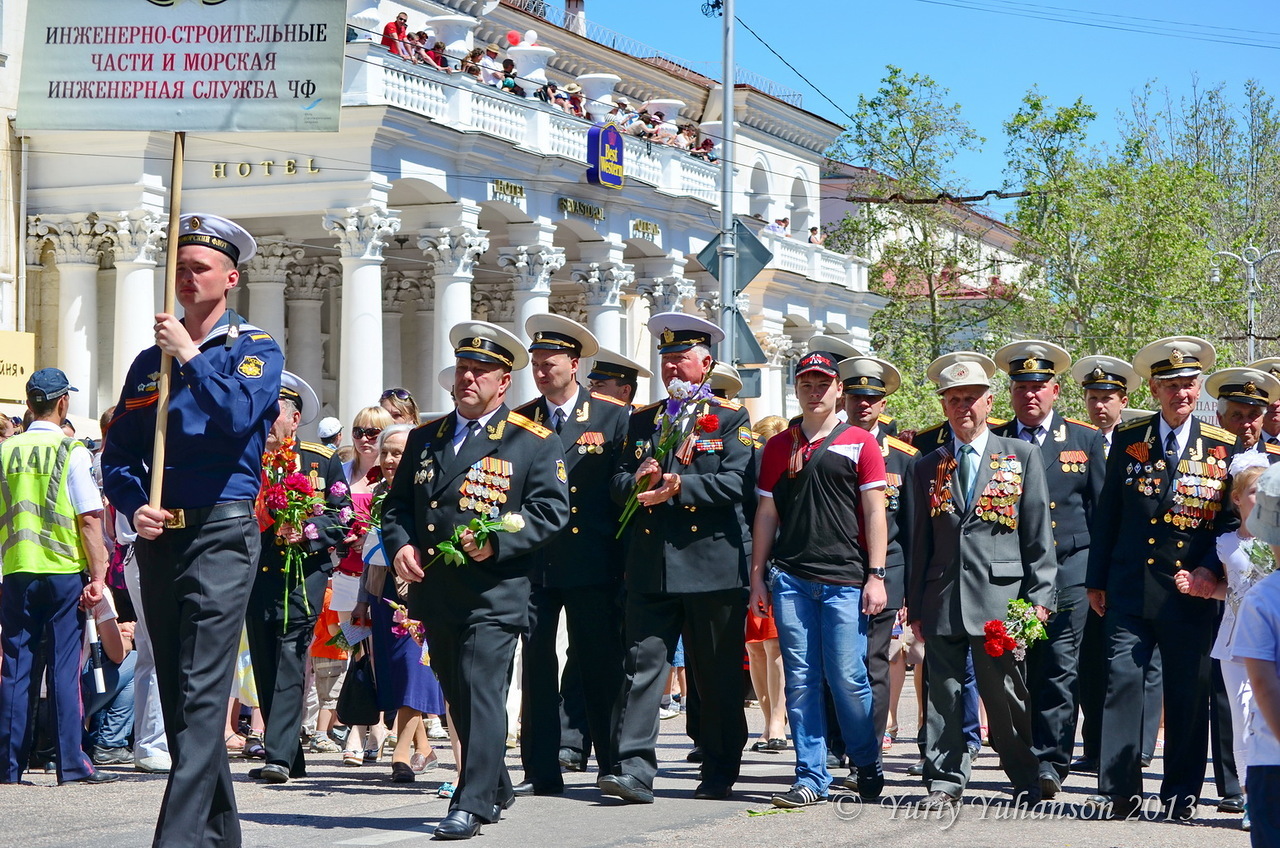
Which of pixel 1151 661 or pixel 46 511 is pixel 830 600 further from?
pixel 46 511

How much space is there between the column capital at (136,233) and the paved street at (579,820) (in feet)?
63.4

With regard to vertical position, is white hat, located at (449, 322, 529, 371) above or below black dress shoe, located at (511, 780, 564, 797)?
above

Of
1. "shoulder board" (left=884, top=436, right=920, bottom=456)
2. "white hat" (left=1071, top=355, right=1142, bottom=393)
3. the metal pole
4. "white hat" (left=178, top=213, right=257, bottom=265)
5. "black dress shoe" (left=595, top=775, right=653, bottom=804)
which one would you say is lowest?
"black dress shoe" (left=595, top=775, right=653, bottom=804)

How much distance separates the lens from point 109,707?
1088cm

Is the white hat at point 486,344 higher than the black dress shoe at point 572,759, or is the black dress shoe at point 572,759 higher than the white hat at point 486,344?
the white hat at point 486,344

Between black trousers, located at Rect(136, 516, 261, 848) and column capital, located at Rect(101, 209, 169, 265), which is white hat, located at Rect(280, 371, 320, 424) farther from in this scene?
column capital, located at Rect(101, 209, 169, 265)

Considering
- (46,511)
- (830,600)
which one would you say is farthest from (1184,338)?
(46,511)

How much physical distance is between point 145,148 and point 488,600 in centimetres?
2177

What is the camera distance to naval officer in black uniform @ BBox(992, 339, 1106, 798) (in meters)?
9.86

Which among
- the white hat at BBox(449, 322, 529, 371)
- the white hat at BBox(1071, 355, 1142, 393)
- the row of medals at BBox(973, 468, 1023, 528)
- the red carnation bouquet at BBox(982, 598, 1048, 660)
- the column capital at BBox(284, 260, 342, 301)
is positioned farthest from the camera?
the column capital at BBox(284, 260, 342, 301)

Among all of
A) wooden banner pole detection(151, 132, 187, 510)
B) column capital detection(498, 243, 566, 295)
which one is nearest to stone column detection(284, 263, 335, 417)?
column capital detection(498, 243, 566, 295)

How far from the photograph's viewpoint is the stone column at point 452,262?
31.0 meters

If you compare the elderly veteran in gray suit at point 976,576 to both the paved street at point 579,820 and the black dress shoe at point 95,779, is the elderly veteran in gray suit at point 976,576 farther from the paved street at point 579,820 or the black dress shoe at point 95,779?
the black dress shoe at point 95,779

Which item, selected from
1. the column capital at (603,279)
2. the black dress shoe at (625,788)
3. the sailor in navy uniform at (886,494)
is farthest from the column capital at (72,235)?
the black dress shoe at (625,788)
